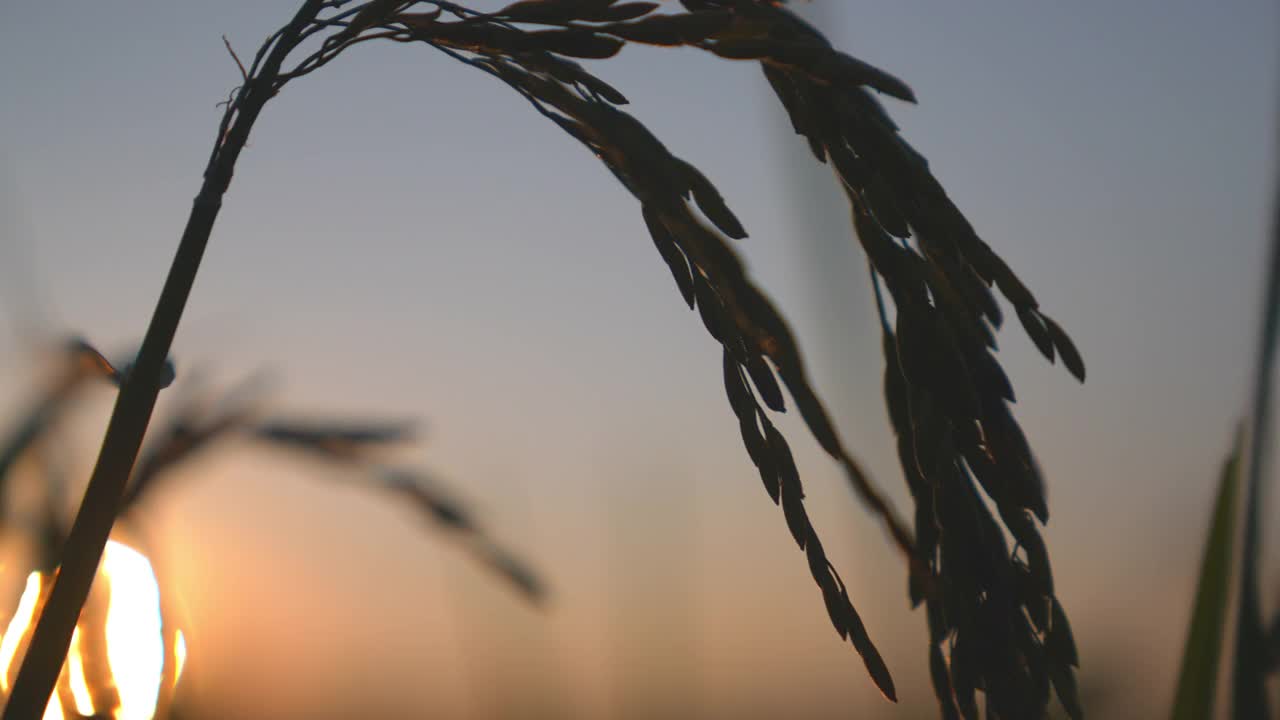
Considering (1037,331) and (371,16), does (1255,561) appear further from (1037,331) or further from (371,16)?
(371,16)

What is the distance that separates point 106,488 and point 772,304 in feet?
1.63

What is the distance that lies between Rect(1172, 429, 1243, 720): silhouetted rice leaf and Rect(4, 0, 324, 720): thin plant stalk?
0.92 meters

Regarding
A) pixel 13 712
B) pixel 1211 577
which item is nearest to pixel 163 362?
pixel 13 712

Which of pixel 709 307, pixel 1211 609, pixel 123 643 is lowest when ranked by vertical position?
pixel 1211 609

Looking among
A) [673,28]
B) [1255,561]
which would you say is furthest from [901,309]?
[1255,561]

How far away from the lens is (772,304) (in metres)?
0.68

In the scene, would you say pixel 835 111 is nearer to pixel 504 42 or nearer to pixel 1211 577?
pixel 504 42

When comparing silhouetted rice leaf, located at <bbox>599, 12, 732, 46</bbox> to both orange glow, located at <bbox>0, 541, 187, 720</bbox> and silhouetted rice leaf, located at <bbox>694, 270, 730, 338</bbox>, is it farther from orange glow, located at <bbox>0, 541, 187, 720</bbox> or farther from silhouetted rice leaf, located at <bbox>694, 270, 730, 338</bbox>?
orange glow, located at <bbox>0, 541, 187, 720</bbox>

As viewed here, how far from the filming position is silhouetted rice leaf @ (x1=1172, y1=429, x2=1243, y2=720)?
35.5 inches

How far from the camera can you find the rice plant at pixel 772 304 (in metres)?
0.71

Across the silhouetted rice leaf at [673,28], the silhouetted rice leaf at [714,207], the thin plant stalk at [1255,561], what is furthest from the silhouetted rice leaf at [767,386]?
the thin plant stalk at [1255,561]

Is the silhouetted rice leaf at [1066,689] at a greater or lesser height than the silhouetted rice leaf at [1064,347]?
lesser

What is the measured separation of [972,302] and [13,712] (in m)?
0.82

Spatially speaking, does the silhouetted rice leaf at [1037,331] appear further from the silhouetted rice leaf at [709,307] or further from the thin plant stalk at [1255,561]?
the silhouetted rice leaf at [709,307]
